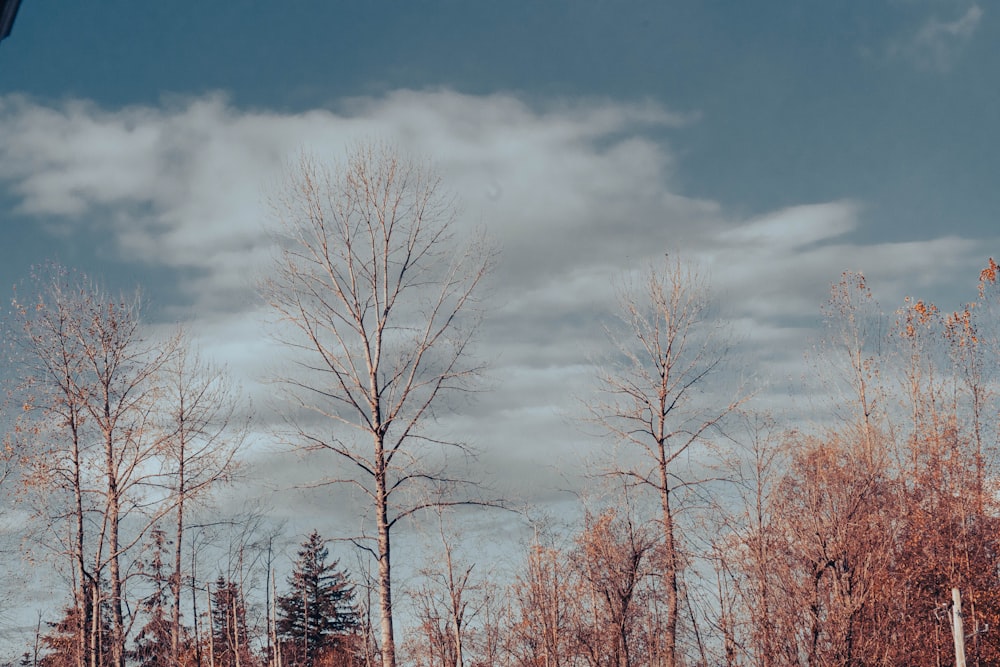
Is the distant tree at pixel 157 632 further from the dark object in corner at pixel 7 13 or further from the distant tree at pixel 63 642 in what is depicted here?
the dark object in corner at pixel 7 13

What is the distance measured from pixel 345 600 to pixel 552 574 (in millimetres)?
34296

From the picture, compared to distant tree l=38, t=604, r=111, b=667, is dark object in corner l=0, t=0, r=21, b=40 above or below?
above

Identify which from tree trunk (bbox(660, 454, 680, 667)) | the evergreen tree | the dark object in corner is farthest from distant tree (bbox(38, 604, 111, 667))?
the dark object in corner

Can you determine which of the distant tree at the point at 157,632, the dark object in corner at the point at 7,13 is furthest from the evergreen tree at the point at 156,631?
the dark object in corner at the point at 7,13

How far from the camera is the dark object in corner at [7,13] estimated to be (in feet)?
15.6

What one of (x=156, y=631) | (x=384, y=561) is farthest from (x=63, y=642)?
(x=384, y=561)

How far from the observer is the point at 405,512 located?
2052 centimetres

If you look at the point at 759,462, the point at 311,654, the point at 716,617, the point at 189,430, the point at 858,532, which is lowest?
the point at 311,654

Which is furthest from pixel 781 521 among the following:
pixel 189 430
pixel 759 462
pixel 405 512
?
pixel 189 430

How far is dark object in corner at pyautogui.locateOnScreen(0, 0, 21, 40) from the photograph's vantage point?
15.6ft

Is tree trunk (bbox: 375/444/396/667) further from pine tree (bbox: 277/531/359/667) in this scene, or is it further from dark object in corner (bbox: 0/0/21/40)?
pine tree (bbox: 277/531/359/667)

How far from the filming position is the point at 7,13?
4.78 m

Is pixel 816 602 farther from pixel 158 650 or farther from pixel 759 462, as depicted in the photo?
pixel 158 650

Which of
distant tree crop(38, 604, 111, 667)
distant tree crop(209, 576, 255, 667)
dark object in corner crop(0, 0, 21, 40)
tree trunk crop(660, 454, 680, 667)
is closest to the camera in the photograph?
dark object in corner crop(0, 0, 21, 40)
